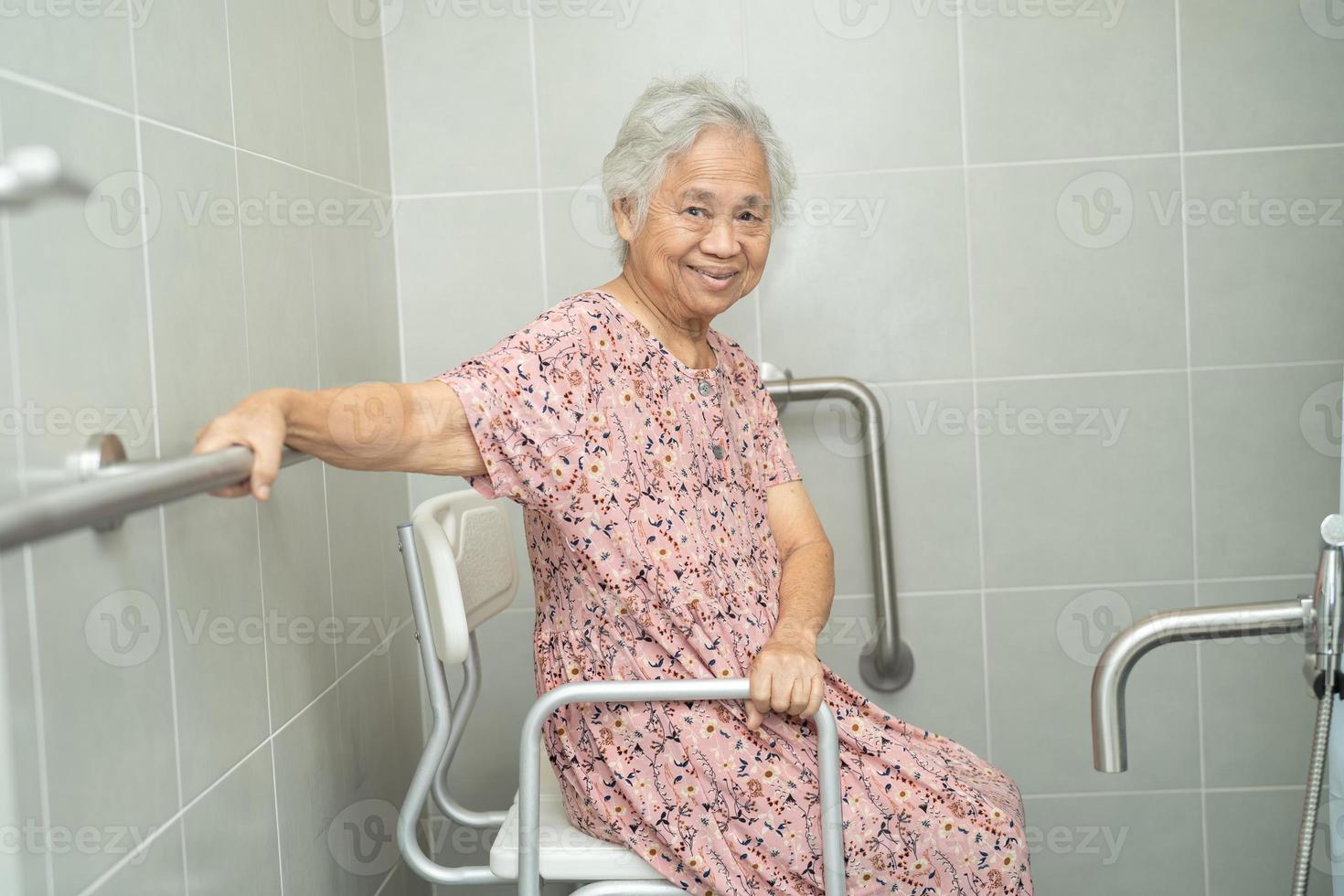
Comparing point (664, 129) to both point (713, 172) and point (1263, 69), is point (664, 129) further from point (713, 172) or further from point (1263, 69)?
point (1263, 69)

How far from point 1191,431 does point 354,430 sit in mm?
1663

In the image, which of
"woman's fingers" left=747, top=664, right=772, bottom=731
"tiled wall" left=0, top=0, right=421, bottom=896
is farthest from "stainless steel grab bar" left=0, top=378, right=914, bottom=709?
"woman's fingers" left=747, top=664, right=772, bottom=731

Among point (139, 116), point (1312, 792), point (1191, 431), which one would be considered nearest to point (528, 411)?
point (139, 116)

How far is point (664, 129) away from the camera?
1.49 meters

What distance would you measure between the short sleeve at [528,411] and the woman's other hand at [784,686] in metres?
0.30

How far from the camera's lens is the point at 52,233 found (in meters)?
1.04

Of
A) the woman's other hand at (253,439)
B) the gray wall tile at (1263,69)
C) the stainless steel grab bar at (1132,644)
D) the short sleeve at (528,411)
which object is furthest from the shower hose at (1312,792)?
the gray wall tile at (1263,69)

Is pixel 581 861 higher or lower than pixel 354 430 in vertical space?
lower

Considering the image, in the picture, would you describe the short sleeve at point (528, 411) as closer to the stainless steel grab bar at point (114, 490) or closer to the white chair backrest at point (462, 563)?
the white chair backrest at point (462, 563)

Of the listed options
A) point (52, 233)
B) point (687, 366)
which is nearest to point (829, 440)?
point (687, 366)

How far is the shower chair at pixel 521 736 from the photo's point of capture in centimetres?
130

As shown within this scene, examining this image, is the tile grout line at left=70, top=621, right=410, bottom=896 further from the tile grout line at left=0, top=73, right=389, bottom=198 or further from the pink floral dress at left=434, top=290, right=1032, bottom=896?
the tile grout line at left=0, top=73, right=389, bottom=198

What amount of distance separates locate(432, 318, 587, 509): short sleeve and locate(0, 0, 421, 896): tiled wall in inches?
12.3

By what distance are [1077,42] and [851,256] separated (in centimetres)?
54
